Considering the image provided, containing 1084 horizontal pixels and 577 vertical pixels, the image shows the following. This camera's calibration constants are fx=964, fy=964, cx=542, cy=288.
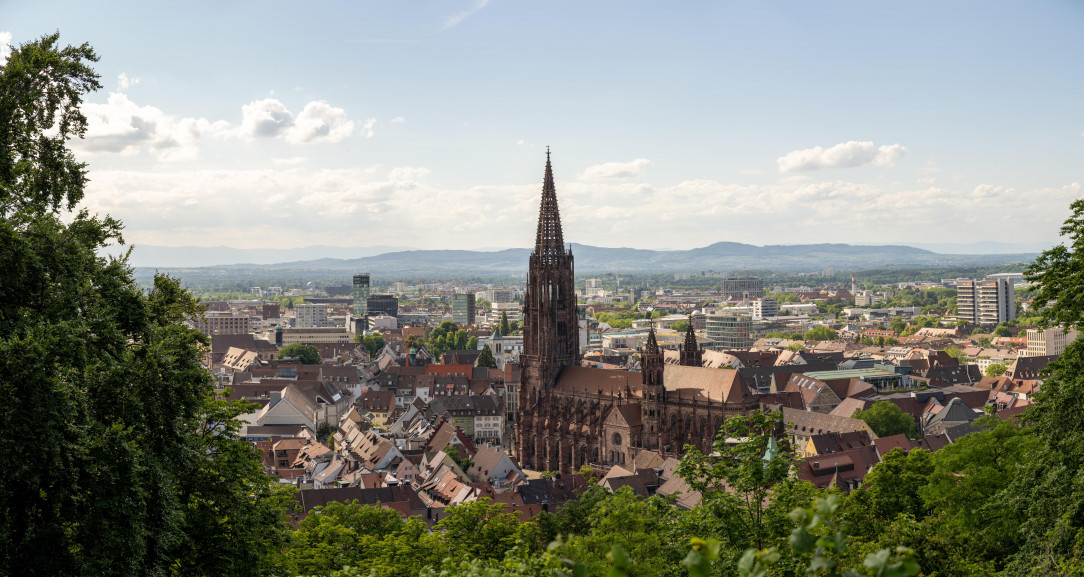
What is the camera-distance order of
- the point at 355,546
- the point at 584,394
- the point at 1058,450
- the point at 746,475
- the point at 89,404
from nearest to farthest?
the point at 89,404, the point at 746,475, the point at 1058,450, the point at 355,546, the point at 584,394

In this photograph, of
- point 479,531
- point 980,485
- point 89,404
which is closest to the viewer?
point 89,404

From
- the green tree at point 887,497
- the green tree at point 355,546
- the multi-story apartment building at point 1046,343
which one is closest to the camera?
the green tree at point 355,546

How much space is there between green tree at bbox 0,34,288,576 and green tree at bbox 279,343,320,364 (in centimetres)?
16204

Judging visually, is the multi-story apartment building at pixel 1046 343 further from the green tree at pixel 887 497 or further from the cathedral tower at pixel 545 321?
the green tree at pixel 887 497

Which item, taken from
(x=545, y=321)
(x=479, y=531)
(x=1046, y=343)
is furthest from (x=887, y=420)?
(x=1046, y=343)

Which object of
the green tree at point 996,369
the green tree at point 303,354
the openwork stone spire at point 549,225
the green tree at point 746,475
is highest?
the openwork stone spire at point 549,225

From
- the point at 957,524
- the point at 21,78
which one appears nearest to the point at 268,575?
the point at 21,78

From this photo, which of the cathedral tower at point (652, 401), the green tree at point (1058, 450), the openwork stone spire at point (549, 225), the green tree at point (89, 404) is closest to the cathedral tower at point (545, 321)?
the openwork stone spire at point (549, 225)

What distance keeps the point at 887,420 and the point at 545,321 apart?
36.9m

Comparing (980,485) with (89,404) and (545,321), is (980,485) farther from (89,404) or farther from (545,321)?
(545,321)

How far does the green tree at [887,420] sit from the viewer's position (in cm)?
9894

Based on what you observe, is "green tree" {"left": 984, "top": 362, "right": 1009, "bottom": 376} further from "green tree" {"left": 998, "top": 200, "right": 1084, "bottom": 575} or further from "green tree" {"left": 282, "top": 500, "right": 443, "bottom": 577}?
"green tree" {"left": 998, "top": 200, "right": 1084, "bottom": 575}

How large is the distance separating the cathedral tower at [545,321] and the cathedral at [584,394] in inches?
4.2

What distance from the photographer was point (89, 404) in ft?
72.6
